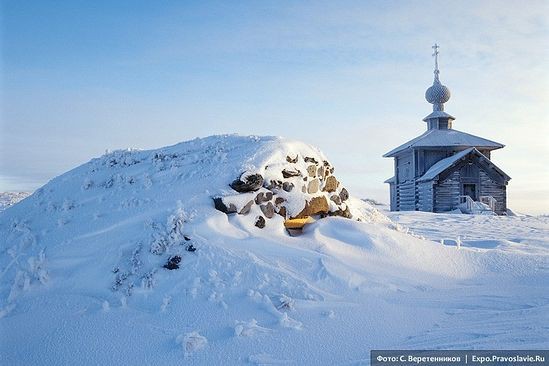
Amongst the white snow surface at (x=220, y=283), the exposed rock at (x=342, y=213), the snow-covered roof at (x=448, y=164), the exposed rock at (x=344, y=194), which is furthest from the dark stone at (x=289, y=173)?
the snow-covered roof at (x=448, y=164)

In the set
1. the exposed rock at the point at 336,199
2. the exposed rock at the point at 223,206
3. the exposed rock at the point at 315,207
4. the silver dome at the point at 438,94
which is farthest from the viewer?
the silver dome at the point at 438,94

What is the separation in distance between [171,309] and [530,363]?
3.45 m

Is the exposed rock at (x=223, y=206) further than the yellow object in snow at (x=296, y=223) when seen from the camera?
No

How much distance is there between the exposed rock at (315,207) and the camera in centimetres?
697

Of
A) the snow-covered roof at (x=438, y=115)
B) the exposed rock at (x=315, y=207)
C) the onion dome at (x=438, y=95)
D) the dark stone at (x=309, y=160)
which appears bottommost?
the exposed rock at (x=315, y=207)

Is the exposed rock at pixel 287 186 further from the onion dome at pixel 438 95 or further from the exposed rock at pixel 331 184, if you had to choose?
the onion dome at pixel 438 95

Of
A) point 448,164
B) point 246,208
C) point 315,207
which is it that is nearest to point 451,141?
point 448,164

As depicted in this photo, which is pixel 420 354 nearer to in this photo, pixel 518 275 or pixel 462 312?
pixel 462 312

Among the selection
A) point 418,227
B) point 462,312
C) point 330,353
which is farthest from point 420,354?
point 418,227

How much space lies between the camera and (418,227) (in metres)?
13.0

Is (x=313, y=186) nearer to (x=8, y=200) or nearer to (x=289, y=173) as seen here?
(x=289, y=173)

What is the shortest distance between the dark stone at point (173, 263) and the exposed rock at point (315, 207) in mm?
2363

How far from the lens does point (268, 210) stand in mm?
6527

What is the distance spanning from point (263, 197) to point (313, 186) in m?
1.28
